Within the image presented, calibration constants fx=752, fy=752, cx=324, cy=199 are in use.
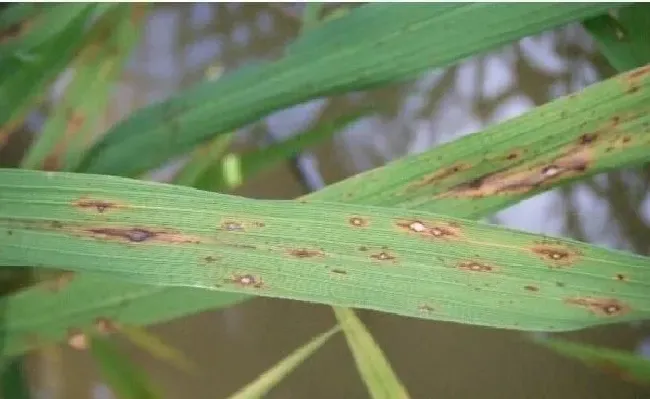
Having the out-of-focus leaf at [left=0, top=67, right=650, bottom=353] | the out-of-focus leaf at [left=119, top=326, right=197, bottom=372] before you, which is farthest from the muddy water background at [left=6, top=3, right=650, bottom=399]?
the out-of-focus leaf at [left=0, top=67, right=650, bottom=353]

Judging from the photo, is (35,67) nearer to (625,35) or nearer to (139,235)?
(139,235)

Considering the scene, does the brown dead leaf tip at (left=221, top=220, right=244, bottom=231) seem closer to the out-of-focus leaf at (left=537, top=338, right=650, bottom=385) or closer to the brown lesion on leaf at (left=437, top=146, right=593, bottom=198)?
the brown lesion on leaf at (left=437, top=146, right=593, bottom=198)

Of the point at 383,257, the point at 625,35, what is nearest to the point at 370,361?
the point at 383,257

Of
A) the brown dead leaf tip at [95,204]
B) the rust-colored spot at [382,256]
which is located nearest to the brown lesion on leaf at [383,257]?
the rust-colored spot at [382,256]

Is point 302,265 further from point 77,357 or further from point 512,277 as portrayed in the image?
point 77,357

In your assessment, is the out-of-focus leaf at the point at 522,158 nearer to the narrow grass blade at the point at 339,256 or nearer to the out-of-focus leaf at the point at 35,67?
the narrow grass blade at the point at 339,256

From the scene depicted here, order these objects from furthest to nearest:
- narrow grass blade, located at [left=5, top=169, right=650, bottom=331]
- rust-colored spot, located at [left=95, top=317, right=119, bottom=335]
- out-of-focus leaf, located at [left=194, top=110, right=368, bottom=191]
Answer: out-of-focus leaf, located at [left=194, top=110, right=368, bottom=191], rust-colored spot, located at [left=95, top=317, right=119, bottom=335], narrow grass blade, located at [left=5, top=169, right=650, bottom=331]
